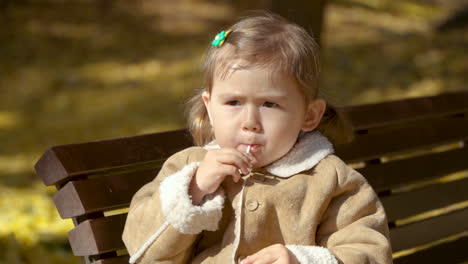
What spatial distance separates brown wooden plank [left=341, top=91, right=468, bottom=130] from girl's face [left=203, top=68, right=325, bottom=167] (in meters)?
1.07

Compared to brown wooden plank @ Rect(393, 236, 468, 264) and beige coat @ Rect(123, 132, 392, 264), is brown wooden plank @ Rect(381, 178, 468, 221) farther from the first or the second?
beige coat @ Rect(123, 132, 392, 264)

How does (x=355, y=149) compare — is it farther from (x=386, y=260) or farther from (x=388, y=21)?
(x=388, y=21)

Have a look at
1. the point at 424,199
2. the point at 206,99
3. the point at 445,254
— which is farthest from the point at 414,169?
the point at 206,99

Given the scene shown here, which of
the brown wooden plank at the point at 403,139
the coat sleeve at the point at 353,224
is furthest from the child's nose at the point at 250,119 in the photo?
the brown wooden plank at the point at 403,139

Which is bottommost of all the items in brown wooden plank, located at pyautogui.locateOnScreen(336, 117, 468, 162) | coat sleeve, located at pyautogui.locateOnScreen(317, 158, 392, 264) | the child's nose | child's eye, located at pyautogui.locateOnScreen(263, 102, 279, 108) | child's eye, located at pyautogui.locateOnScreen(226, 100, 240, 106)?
brown wooden plank, located at pyautogui.locateOnScreen(336, 117, 468, 162)

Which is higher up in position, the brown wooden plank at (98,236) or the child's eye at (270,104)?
the child's eye at (270,104)

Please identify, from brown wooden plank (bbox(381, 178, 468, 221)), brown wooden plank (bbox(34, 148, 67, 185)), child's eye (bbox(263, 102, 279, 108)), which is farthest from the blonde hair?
brown wooden plank (bbox(381, 178, 468, 221))

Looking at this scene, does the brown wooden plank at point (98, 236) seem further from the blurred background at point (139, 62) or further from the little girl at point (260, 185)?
the blurred background at point (139, 62)

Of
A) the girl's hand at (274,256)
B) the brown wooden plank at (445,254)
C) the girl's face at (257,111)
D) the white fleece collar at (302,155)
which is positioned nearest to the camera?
the girl's hand at (274,256)

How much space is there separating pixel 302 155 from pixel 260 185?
6.9 inches

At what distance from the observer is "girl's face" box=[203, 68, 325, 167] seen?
7.67 ft

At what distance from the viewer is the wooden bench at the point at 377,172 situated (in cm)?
272

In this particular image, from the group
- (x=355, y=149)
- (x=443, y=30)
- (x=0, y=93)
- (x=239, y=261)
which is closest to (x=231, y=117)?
(x=239, y=261)

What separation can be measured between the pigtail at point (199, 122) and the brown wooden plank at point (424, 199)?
1120mm
